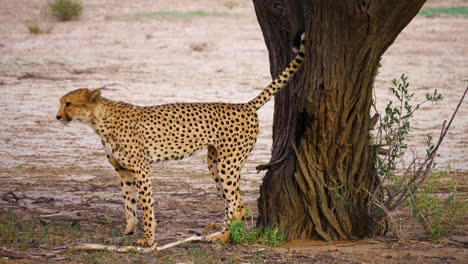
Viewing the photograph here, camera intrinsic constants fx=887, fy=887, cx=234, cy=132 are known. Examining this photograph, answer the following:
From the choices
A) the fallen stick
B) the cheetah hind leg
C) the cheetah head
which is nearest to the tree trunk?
the fallen stick

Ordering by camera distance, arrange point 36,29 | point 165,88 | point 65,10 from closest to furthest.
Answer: point 165,88
point 36,29
point 65,10

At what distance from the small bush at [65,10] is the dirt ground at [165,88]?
246 millimetres

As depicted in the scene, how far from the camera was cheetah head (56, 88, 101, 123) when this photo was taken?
704 centimetres

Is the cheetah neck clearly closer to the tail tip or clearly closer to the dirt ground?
the dirt ground

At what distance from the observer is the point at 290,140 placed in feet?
23.1

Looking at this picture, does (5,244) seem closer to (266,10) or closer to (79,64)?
(266,10)

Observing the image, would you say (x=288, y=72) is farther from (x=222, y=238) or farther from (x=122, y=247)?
(x=122, y=247)

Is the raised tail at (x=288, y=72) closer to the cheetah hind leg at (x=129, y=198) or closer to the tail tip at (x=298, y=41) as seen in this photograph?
the tail tip at (x=298, y=41)

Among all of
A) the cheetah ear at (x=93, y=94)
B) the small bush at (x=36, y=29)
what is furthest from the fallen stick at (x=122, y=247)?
the small bush at (x=36, y=29)

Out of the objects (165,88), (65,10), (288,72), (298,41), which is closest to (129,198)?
(288,72)

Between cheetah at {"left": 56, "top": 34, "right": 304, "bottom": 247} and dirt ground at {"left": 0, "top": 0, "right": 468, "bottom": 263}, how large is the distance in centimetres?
53

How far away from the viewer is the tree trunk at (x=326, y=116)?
662cm

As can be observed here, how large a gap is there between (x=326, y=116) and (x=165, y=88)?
8481 millimetres

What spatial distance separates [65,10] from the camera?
21812 millimetres
